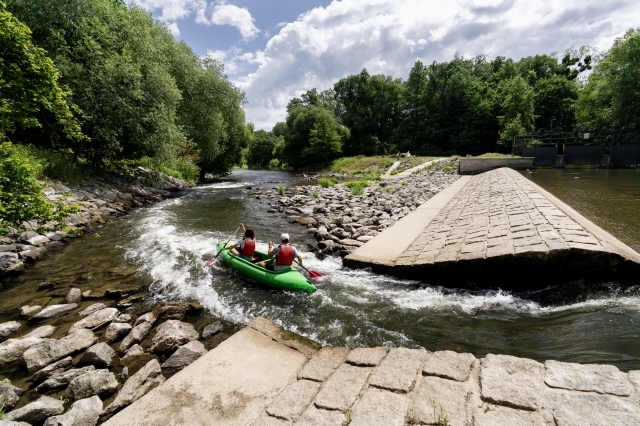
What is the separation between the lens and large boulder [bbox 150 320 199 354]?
429 centimetres

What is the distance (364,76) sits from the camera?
55938mm

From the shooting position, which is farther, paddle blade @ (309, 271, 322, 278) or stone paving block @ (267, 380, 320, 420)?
paddle blade @ (309, 271, 322, 278)

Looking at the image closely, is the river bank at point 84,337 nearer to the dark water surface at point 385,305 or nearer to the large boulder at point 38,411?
the large boulder at point 38,411

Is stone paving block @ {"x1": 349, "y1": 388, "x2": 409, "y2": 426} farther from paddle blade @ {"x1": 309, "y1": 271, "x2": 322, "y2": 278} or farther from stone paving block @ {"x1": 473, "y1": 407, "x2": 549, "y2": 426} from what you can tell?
paddle blade @ {"x1": 309, "y1": 271, "x2": 322, "y2": 278}

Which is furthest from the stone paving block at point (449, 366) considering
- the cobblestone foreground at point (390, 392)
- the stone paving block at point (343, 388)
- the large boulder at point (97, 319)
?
the large boulder at point (97, 319)

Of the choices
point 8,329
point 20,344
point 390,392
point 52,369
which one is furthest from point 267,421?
point 8,329

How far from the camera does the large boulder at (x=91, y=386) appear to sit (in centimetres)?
342

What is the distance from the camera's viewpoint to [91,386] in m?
3.46

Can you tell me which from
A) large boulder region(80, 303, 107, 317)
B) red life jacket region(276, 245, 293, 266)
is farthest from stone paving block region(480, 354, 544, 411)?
large boulder region(80, 303, 107, 317)

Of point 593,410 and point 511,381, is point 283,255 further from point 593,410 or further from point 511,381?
point 593,410

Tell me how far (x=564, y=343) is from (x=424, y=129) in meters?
53.7

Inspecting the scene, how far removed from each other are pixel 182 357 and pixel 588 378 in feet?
14.7

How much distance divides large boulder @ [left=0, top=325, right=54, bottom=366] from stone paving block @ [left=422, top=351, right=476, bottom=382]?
17.6 feet

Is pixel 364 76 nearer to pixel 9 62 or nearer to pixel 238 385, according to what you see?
pixel 9 62
